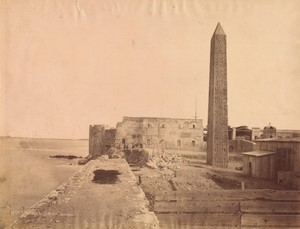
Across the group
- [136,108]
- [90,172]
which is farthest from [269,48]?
[90,172]

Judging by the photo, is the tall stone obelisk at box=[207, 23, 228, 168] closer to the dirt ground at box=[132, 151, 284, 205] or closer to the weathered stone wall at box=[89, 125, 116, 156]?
the dirt ground at box=[132, 151, 284, 205]

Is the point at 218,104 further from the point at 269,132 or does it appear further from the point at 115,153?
the point at 115,153

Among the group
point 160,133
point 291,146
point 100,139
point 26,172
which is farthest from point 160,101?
point 26,172

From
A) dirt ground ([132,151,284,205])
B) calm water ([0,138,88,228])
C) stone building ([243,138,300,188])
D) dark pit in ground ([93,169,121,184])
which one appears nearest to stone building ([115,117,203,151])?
dirt ground ([132,151,284,205])

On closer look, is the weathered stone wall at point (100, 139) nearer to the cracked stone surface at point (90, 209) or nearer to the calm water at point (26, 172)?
the calm water at point (26, 172)

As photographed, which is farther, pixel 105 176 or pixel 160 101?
pixel 105 176

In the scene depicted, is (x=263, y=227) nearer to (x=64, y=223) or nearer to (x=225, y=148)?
(x=225, y=148)

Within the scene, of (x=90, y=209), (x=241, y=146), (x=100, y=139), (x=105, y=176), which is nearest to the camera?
(x=90, y=209)

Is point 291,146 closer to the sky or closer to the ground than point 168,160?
closer to the sky
